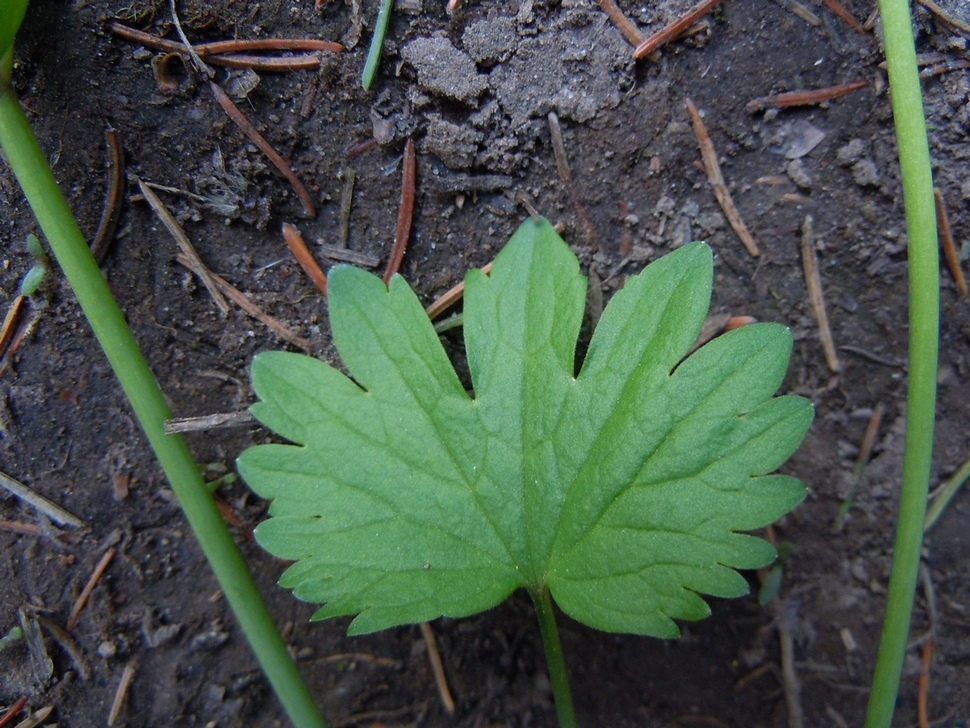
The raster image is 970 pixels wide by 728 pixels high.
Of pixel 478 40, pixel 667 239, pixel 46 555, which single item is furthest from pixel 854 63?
pixel 46 555

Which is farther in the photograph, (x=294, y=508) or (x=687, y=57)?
(x=687, y=57)

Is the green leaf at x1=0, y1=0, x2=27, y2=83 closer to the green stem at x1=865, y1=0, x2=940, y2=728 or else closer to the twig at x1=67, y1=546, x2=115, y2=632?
the twig at x1=67, y1=546, x2=115, y2=632

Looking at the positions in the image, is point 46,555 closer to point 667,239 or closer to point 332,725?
point 332,725

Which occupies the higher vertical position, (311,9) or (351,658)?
(311,9)

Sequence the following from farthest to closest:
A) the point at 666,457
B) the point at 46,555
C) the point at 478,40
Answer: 1. the point at 46,555
2. the point at 478,40
3. the point at 666,457

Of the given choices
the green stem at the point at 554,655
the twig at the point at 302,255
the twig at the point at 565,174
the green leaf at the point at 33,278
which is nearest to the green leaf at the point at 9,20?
the green leaf at the point at 33,278

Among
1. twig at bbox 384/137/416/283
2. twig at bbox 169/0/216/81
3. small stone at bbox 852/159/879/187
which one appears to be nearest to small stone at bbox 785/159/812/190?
small stone at bbox 852/159/879/187

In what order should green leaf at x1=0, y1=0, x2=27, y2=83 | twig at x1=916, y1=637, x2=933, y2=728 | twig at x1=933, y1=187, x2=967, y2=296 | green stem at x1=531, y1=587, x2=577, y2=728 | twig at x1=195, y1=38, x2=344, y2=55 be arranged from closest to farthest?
green leaf at x1=0, y1=0, x2=27, y2=83
green stem at x1=531, y1=587, x2=577, y2=728
twig at x1=195, y1=38, x2=344, y2=55
twig at x1=933, y1=187, x2=967, y2=296
twig at x1=916, y1=637, x2=933, y2=728

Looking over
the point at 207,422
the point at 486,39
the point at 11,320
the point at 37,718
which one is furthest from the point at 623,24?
the point at 37,718
